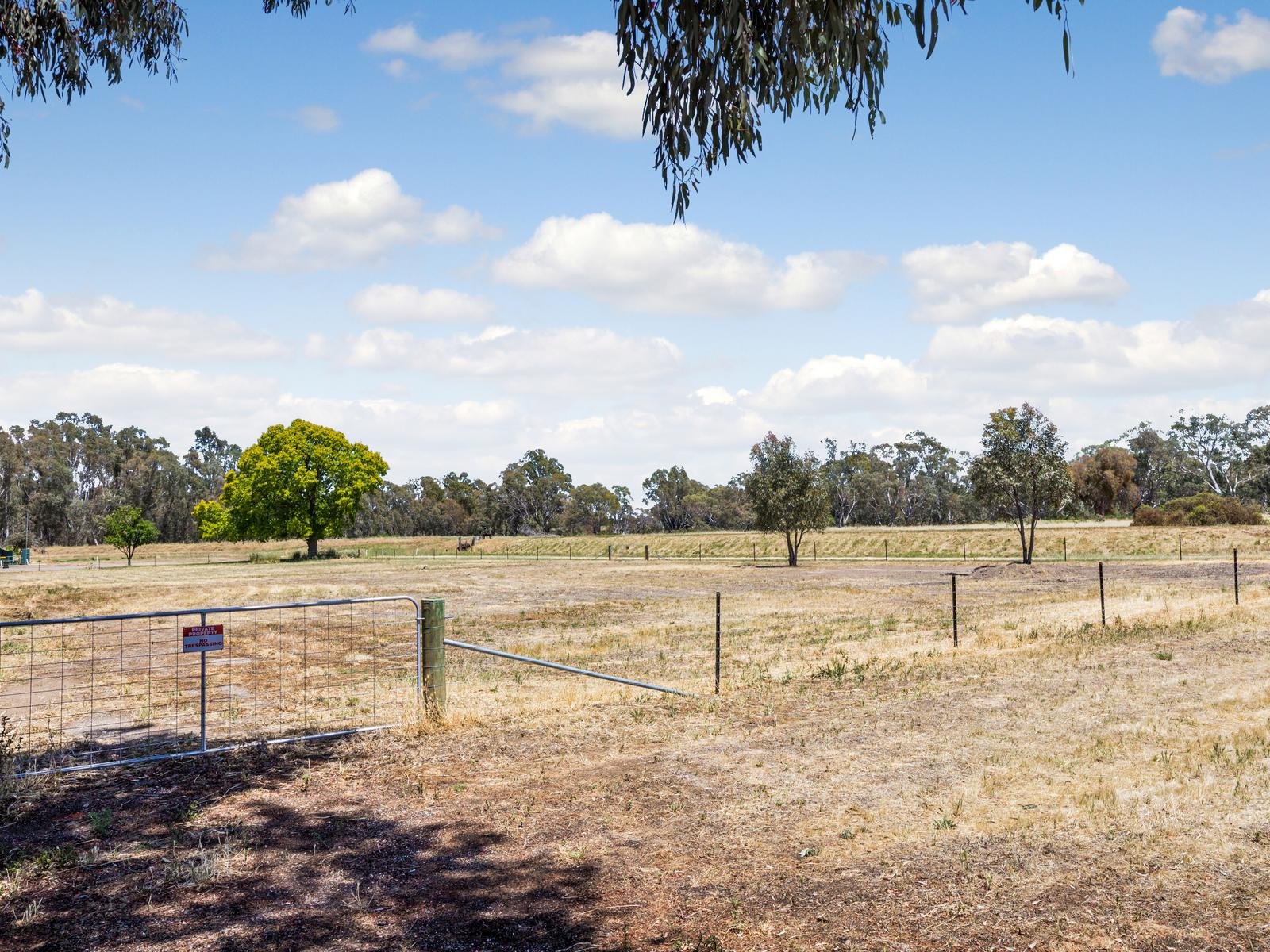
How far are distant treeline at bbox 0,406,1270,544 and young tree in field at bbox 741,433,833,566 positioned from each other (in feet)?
220

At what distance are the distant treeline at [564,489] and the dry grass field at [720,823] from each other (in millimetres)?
117434

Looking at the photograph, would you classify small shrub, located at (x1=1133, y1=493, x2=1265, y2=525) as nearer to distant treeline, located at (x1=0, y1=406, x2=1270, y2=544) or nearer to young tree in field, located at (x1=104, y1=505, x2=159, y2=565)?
distant treeline, located at (x1=0, y1=406, x2=1270, y2=544)

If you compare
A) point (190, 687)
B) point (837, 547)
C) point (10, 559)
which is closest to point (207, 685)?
point (190, 687)

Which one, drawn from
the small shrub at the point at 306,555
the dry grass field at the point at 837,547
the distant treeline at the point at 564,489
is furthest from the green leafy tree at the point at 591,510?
the small shrub at the point at 306,555

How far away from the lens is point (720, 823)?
7.58 m

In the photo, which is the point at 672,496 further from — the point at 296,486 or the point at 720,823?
the point at 720,823

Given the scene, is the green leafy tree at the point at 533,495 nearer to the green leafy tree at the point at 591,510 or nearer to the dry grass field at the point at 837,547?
the green leafy tree at the point at 591,510

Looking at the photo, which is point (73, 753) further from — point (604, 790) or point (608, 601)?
point (608, 601)

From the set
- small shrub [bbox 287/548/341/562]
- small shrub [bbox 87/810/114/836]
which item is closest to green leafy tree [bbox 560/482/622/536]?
small shrub [bbox 287/548/341/562]

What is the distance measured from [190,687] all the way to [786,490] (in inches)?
1891

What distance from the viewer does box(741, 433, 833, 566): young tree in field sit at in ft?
199

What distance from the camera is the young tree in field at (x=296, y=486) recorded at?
3258 inches

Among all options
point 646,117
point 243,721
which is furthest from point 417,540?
point 646,117

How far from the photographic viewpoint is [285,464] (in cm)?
8331
